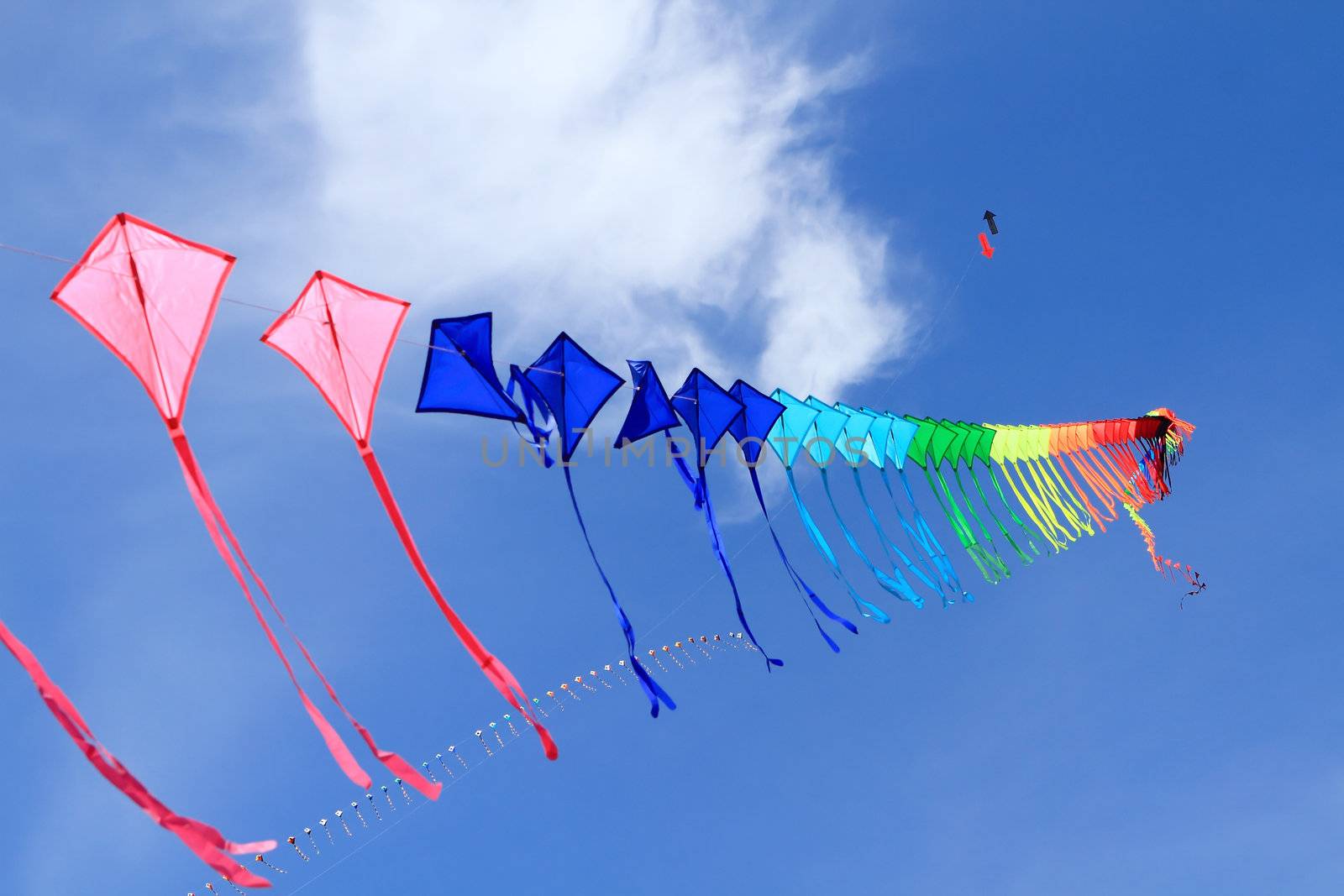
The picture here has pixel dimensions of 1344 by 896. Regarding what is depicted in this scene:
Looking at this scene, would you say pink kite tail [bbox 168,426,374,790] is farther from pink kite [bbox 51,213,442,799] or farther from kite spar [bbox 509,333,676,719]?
kite spar [bbox 509,333,676,719]

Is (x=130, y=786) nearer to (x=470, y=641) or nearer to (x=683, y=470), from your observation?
(x=470, y=641)

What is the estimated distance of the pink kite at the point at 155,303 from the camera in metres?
9.70

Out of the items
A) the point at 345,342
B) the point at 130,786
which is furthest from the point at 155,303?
the point at 130,786

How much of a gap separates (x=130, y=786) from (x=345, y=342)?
17.9ft

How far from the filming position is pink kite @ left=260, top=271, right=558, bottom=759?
37.0 ft

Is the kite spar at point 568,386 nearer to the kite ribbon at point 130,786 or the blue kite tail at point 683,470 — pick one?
the blue kite tail at point 683,470

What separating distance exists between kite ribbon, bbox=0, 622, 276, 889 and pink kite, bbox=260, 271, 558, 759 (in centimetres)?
347

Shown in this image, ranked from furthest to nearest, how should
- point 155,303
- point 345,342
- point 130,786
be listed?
point 345,342, point 155,303, point 130,786

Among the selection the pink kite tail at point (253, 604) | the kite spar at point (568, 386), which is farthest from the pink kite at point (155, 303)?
the kite spar at point (568, 386)

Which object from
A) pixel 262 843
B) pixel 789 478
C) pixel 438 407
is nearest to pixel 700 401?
pixel 789 478

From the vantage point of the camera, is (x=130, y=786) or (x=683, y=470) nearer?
(x=130, y=786)

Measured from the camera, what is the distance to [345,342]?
38.3 feet

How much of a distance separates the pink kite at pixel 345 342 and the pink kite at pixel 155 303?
1053mm

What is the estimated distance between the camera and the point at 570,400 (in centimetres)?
1402
